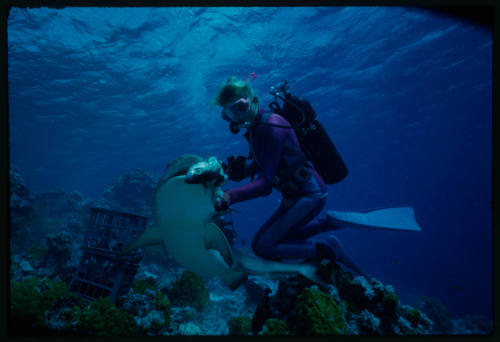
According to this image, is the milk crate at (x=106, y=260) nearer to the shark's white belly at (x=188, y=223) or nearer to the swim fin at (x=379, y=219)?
the shark's white belly at (x=188, y=223)

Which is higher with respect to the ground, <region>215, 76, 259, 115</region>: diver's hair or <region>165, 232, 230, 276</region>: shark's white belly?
<region>215, 76, 259, 115</region>: diver's hair

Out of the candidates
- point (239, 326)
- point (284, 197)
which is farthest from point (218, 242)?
point (239, 326)

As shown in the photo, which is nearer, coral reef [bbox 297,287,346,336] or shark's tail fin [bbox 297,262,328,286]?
coral reef [bbox 297,287,346,336]

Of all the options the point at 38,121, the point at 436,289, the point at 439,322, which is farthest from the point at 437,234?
the point at 38,121

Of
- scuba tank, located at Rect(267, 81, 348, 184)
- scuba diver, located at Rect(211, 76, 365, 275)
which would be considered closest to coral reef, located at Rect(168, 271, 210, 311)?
scuba diver, located at Rect(211, 76, 365, 275)

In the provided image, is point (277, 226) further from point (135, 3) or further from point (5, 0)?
point (5, 0)

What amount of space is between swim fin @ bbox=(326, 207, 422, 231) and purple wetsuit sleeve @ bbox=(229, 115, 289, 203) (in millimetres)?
1337

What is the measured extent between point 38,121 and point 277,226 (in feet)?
102

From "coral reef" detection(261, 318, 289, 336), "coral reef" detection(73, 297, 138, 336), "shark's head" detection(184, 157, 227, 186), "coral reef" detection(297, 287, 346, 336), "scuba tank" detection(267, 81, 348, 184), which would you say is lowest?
"coral reef" detection(73, 297, 138, 336)

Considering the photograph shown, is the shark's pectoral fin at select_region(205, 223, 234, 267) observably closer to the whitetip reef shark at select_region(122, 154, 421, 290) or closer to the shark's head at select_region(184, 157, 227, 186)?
the whitetip reef shark at select_region(122, 154, 421, 290)

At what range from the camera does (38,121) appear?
77.3ft

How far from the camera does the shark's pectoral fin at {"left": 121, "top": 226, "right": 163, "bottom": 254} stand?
143 inches

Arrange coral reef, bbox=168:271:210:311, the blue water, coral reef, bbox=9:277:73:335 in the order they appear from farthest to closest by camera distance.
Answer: the blue water < coral reef, bbox=168:271:210:311 < coral reef, bbox=9:277:73:335

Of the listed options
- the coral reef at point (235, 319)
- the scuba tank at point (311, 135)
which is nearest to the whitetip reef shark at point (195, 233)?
the coral reef at point (235, 319)
